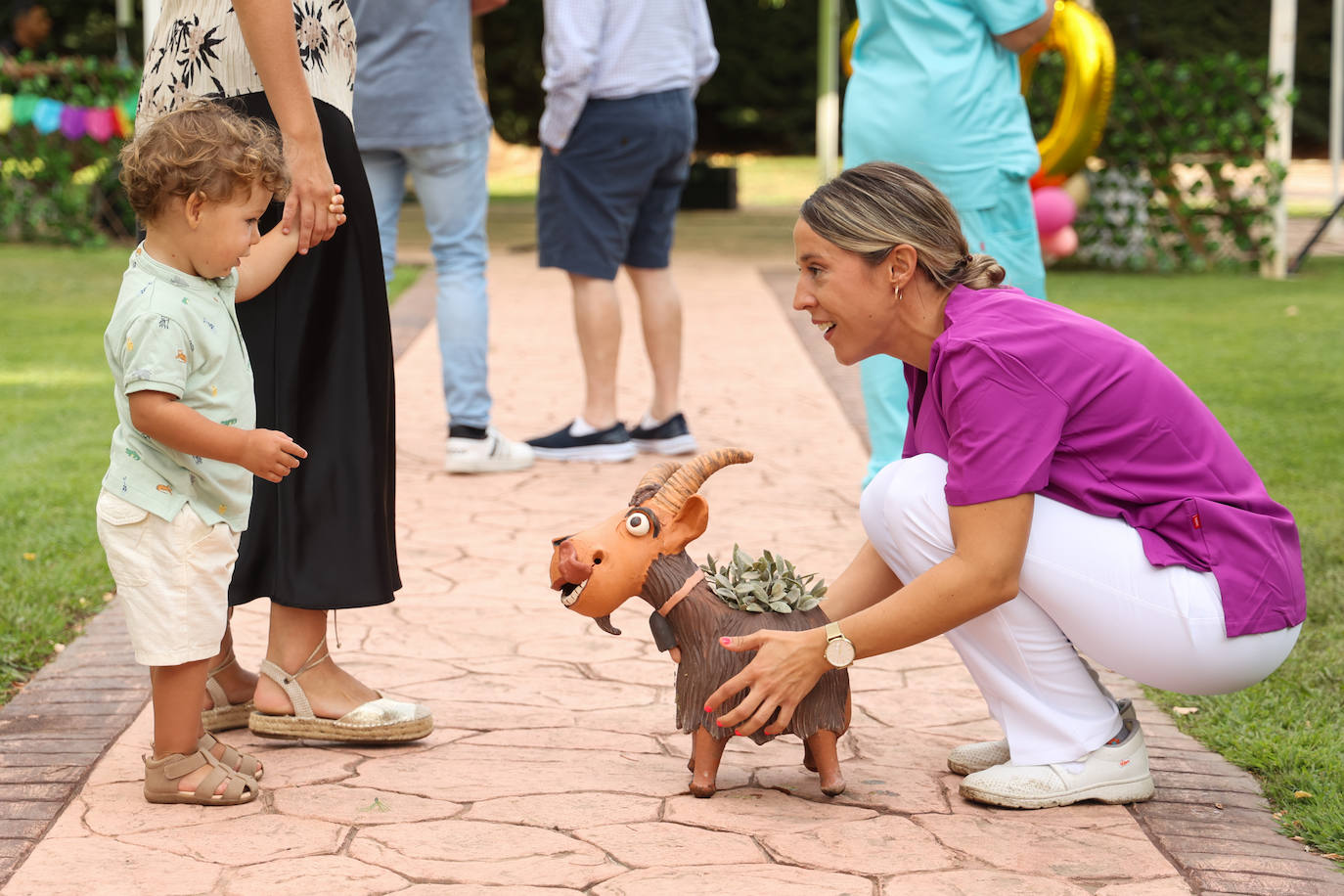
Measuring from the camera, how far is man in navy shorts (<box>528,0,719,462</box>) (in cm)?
510

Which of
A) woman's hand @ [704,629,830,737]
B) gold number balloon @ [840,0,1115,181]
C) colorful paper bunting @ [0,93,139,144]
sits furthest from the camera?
colorful paper bunting @ [0,93,139,144]

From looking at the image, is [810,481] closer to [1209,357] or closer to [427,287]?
[1209,357]

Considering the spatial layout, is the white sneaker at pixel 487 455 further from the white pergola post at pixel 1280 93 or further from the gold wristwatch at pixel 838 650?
the white pergola post at pixel 1280 93

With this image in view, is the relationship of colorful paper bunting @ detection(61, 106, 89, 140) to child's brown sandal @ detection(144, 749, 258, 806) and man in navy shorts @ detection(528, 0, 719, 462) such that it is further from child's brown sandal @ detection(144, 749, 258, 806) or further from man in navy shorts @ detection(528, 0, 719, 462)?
child's brown sandal @ detection(144, 749, 258, 806)

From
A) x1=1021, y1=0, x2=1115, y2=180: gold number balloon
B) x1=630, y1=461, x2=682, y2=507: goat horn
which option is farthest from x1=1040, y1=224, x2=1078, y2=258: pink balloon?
x1=630, y1=461, x2=682, y2=507: goat horn

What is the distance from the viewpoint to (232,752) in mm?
2598

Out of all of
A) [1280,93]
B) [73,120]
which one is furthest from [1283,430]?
[73,120]

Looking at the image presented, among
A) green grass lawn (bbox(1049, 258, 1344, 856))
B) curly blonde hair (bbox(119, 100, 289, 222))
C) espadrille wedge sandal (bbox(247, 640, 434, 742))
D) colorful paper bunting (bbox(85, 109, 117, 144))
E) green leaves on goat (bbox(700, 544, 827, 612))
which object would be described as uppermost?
curly blonde hair (bbox(119, 100, 289, 222))

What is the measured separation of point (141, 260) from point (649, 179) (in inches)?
120

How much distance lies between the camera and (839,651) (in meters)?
2.39

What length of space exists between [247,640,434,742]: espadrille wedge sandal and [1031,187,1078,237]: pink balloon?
26.5ft

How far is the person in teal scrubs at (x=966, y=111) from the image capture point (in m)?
4.05

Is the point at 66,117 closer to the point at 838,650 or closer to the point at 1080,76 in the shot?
the point at 1080,76

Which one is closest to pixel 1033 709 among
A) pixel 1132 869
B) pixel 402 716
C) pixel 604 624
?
pixel 1132 869
